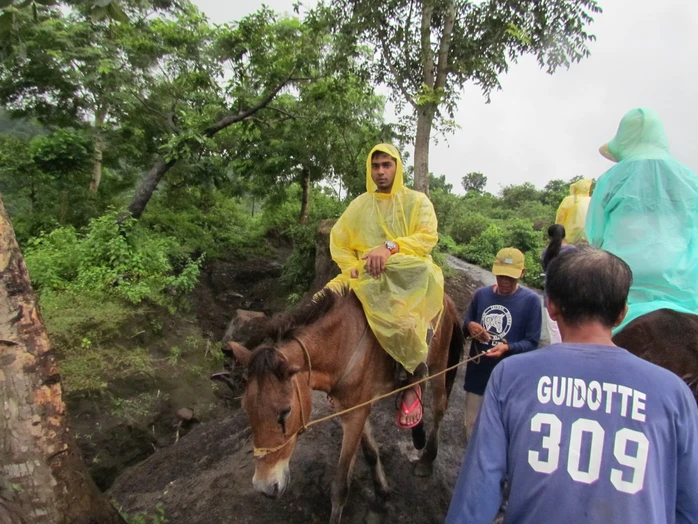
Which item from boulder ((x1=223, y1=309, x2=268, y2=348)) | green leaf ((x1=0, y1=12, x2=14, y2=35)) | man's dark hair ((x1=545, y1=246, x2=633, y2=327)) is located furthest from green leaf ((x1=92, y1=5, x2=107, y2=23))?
boulder ((x1=223, y1=309, x2=268, y2=348))

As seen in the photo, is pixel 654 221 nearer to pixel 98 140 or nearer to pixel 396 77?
pixel 396 77

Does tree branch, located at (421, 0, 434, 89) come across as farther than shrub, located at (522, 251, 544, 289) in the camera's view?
No

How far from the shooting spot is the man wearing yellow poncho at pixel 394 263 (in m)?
2.82

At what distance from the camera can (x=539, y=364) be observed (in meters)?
1.19

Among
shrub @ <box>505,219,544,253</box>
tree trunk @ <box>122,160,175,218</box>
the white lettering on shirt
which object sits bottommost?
the white lettering on shirt

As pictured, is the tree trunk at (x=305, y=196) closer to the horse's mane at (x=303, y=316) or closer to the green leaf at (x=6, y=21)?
the green leaf at (x=6, y=21)

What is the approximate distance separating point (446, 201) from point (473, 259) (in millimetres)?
4968

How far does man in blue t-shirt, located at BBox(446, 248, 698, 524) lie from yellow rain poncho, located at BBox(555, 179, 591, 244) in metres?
4.23

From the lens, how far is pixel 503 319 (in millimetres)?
3230

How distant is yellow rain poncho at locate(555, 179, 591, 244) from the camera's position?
5016mm

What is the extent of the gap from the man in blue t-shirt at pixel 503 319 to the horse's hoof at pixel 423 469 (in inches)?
26.1

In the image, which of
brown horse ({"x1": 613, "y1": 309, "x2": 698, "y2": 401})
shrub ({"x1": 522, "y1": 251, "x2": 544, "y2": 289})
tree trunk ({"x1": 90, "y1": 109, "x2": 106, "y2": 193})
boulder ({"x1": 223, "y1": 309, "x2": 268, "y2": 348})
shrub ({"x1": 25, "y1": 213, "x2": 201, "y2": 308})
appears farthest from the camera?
shrub ({"x1": 522, "y1": 251, "x2": 544, "y2": 289})

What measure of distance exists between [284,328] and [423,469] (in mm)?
2161

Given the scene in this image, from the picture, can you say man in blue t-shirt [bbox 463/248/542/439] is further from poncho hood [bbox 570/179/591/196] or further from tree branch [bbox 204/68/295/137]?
tree branch [bbox 204/68/295/137]
